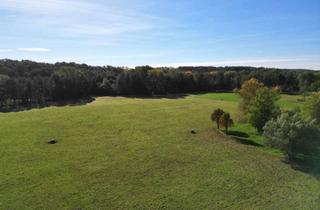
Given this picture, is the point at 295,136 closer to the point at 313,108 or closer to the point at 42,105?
the point at 313,108

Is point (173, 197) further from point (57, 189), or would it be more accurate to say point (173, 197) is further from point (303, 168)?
point (303, 168)

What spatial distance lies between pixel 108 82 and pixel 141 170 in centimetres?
6457

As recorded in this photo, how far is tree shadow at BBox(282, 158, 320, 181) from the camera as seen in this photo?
1121 inches

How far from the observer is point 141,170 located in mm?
28516

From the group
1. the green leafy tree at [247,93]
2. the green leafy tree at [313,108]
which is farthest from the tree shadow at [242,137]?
the green leafy tree at [313,108]

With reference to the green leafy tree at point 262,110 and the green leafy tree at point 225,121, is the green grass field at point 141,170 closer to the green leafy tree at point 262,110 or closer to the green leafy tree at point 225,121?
the green leafy tree at point 225,121

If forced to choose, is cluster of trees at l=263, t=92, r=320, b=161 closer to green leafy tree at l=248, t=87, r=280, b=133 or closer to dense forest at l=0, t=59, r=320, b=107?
green leafy tree at l=248, t=87, r=280, b=133

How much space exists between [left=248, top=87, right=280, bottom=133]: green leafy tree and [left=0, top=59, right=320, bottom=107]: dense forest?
146 ft

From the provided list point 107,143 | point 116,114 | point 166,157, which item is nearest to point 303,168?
point 166,157

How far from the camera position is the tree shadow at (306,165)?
28486 mm

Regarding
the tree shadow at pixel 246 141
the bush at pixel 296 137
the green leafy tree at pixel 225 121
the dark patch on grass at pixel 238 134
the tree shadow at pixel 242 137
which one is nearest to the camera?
the bush at pixel 296 137

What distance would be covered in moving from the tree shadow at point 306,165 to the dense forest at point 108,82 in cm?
5607

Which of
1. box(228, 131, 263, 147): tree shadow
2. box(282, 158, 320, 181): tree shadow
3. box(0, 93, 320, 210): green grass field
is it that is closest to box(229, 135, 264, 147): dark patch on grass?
box(228, 131, 263, 147): tree shadow

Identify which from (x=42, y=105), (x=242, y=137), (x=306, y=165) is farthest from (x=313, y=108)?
(x=42, y=105)
